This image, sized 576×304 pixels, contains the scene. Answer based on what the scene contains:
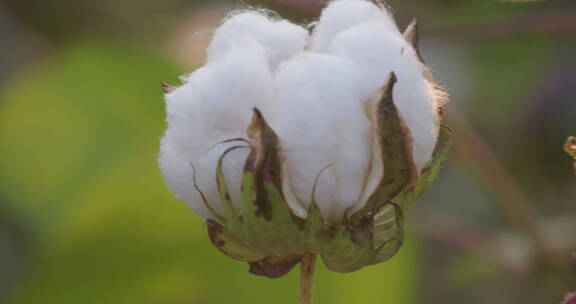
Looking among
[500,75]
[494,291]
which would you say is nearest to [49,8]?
[500,75]

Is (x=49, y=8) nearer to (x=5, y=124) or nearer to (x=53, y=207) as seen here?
(x=5, y=124)

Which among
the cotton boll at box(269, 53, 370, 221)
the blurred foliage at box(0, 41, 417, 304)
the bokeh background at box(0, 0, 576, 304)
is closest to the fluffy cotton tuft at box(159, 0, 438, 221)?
the cotton boll at box(269, 53, 370, 221)

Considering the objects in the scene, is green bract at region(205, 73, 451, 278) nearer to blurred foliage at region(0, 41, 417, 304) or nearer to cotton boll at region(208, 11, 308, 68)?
cotton boll at region(208, 11, 308, 68)

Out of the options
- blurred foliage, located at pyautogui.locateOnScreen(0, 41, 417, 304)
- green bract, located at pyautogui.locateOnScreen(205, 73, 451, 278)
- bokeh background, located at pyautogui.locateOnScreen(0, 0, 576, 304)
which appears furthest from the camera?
blurred foliage, located at pyautogui.locateOnScreen(0, 41, 417, 304)

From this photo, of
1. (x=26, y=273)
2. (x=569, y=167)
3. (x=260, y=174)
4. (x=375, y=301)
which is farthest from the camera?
(x=569, y=167)

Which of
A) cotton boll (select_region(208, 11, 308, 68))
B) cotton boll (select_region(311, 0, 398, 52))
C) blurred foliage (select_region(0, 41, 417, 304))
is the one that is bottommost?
blurred foliage (select_region(0, 41, 417, 304))

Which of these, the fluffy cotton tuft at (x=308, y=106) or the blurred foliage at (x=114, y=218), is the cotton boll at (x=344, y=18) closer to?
the fluffy cotton tuft at (x=308, y=106)

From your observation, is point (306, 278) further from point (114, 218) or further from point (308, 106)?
point (114, 218)
